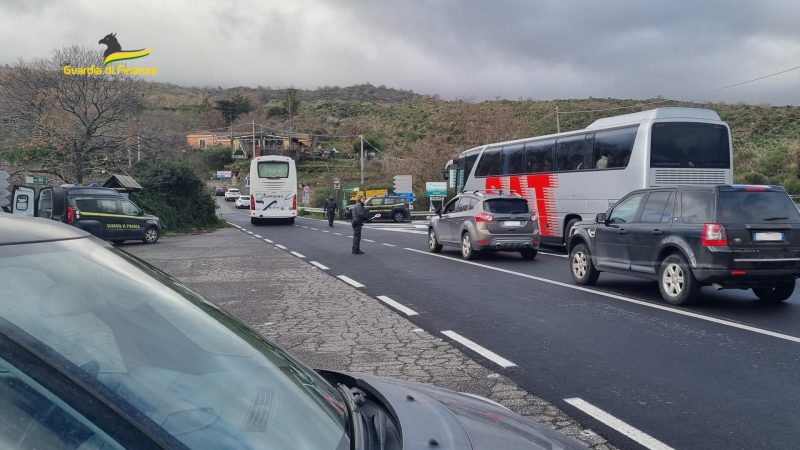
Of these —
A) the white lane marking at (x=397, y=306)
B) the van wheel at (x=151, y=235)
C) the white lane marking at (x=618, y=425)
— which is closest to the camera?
the white lane marking at (x=618, y=425)

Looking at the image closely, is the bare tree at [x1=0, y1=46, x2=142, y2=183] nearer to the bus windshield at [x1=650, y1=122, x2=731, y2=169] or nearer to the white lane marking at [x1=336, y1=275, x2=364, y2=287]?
the white lane marking at [x1=336, y1=275, x2=364, y2=287]

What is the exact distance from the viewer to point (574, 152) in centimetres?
1845

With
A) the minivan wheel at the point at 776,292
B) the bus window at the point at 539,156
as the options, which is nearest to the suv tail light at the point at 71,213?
the bus window at the point at 539,156

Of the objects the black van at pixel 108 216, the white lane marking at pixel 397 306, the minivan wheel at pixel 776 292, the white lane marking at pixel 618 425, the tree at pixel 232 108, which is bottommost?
the white lane marking at pixel 397 306

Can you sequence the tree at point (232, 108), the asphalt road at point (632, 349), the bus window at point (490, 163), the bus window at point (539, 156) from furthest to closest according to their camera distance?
1. the tree at point (232, 108)
2. the bus window at point (490, 163)
3. the bus window at point (539, 156)
4. the asphalt road at point (632, 349)

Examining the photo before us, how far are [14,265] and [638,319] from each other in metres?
7.81

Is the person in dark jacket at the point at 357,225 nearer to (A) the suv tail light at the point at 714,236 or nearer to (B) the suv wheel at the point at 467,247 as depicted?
(B) the suv wheel at the point at 467,247

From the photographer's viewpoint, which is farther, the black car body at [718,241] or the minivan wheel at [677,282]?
the minivan wheel at [677,282]

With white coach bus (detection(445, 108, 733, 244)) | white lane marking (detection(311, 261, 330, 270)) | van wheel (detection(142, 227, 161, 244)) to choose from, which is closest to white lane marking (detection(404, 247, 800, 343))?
white lane marking (detection(311, 261, 330, 270))

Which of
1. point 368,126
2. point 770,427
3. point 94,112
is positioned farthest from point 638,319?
point 368,126

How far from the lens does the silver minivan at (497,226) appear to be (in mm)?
15203

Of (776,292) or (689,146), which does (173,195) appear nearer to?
(689,146)

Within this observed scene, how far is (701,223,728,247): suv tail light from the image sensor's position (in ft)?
27.9

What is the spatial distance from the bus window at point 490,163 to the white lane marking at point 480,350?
51.5 ft
